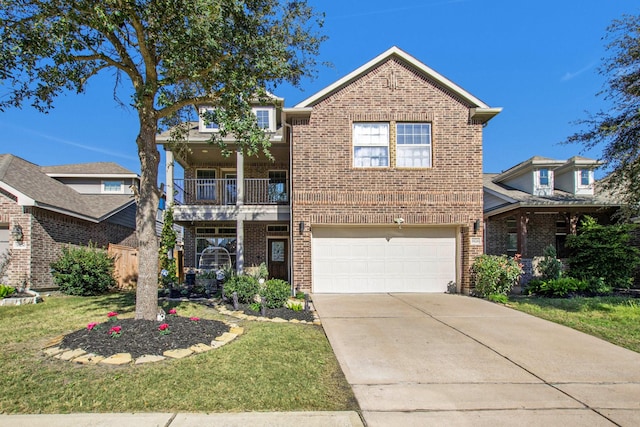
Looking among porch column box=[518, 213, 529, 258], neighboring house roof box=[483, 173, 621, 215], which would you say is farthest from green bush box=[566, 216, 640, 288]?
porch column box=[518, 213, 529, 258]

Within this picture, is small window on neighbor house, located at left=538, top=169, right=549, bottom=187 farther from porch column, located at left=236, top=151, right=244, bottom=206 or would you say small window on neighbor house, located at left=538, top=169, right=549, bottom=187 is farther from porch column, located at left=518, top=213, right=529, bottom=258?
porch column, located at left=236, top=151, right=244, bottom=206

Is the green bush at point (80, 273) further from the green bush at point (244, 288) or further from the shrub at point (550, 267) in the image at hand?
the shrub at point (550, 267)

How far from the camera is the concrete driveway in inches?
140

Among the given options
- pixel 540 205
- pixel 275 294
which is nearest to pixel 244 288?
pixel 275 294

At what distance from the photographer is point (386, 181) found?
36.7 feet

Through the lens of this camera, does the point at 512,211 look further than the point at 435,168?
Yes

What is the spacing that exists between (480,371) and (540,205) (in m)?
11.6

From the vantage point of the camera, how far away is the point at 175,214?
13008 millimetres

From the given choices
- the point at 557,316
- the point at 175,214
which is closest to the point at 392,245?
the point at 557,316

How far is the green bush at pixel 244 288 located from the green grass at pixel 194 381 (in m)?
2.55

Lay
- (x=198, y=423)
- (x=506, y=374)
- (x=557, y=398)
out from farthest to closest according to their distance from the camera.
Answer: (x=506, y=374)
(x=557, y=398)
(x=198, y=423)

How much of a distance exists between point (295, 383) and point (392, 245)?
783 cm

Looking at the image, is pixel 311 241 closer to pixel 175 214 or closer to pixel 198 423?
pixel 175 214

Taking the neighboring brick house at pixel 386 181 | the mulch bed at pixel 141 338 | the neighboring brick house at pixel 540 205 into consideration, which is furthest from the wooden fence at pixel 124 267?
the neighboring brick house at pixel 540 205
